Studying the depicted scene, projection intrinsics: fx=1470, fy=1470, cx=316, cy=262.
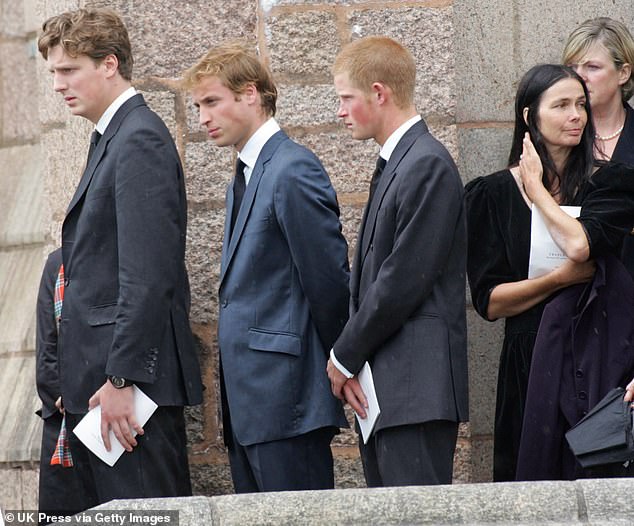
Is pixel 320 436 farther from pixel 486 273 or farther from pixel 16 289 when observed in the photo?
pixel 16 289

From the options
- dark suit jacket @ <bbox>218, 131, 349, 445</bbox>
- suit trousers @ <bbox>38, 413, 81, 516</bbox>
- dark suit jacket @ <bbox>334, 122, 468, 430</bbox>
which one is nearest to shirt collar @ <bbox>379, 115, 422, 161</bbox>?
dark suit jacket @ <bbox>334, 122, 468, 430</bbox>

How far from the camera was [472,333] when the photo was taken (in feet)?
18.7

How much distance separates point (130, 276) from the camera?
4.38 m

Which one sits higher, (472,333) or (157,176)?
(157,176)

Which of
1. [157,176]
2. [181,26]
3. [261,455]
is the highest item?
[181,26]

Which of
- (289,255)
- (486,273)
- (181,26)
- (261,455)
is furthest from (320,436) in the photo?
(181,26)

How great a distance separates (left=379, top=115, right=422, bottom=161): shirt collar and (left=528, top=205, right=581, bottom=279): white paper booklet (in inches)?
27.6

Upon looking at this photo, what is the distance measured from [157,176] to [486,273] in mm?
1227

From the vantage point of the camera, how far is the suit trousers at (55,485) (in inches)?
193

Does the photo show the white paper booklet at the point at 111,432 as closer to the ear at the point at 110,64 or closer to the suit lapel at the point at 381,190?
the suit lapel at the point at 381,190

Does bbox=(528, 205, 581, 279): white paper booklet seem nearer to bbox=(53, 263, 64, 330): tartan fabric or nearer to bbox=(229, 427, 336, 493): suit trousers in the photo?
bbox=(229, 427, 336, 493): suit trousers

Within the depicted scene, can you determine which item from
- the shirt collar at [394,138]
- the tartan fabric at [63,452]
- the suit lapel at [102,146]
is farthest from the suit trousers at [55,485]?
the shirt collar at [394,138]

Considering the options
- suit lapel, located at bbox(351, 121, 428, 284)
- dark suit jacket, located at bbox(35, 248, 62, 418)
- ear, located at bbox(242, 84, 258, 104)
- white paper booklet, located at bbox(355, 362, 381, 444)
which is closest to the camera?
white paper booklet, located at bbox(355, 362, 381, 444)

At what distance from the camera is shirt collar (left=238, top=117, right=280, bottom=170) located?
4.69 metres
